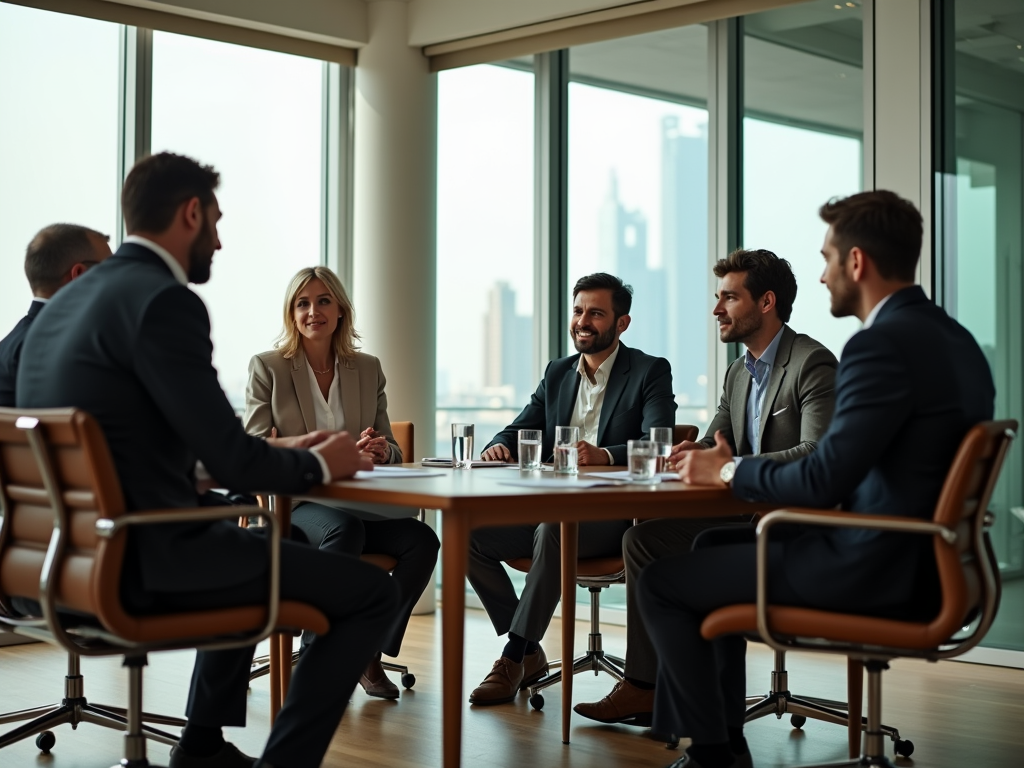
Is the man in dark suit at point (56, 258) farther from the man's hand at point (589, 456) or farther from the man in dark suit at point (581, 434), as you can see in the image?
the man's hand at point (589, 456)

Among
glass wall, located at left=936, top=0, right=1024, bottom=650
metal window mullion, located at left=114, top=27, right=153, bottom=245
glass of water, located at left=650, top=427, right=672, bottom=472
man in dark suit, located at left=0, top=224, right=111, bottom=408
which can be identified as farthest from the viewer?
metal window mullion, located at left=114, top=27, right=153, bottom=245

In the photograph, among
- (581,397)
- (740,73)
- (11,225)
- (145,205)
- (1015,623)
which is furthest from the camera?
(740,73)

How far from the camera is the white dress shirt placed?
4328 mm

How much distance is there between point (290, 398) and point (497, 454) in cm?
83

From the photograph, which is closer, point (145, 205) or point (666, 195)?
point (145, 205)

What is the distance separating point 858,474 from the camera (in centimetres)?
249

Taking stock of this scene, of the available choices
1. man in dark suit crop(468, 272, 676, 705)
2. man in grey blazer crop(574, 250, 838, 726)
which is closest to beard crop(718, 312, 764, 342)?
man in grey blazer crop(574, 250, 838, 726)

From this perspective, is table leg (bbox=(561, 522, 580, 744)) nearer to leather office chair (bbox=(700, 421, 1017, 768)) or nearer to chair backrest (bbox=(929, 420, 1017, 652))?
leather office chair (bbox=(700, 421, 1017, 768))

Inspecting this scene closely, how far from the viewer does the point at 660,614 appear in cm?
273

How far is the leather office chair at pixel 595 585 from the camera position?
3852 mm

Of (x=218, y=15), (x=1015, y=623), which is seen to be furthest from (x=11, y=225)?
(x=1015, y=623)

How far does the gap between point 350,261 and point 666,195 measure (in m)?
1.68

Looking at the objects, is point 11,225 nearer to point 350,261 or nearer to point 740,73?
point 350,261

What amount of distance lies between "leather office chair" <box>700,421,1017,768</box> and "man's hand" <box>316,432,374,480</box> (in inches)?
34.2
